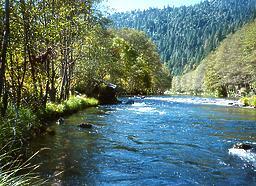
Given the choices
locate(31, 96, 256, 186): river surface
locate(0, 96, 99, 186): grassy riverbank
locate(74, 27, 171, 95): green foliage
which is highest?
locate(74, 27, 171, 95): green foliage

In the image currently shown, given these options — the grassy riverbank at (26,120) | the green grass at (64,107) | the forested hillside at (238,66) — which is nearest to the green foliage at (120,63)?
the green grass at (64,107)

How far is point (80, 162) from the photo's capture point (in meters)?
14.9

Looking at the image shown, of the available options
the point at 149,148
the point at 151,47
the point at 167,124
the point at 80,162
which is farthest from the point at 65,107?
the point at 151,47

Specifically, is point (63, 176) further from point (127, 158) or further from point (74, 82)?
point (74, 82)

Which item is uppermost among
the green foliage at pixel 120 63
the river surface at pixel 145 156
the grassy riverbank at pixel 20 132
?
the green foliage at pixel 120 63

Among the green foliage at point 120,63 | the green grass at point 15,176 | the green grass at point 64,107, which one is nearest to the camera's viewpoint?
the green grass at point 15,176

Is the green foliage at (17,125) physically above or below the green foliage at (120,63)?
below

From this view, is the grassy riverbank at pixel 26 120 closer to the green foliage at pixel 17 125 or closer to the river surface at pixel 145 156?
the green foliage at pixel 17 125

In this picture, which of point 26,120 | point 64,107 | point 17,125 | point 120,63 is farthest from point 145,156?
point 120,63

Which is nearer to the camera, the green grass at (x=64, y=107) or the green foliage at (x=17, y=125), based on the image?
the green foliage at (x=17, y=125)

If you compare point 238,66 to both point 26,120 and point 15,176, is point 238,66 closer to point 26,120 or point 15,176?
point 26,120

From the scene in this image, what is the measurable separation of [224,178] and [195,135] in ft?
32.8

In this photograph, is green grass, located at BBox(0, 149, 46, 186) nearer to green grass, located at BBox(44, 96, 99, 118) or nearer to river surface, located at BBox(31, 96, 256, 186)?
river surface, located at BBox(31, 96, 256, 186)

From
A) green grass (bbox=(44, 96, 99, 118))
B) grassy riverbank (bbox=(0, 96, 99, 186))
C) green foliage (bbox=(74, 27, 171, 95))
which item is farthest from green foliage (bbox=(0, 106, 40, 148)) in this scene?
green foliage (bbox=(74, 27, 171, 95))
